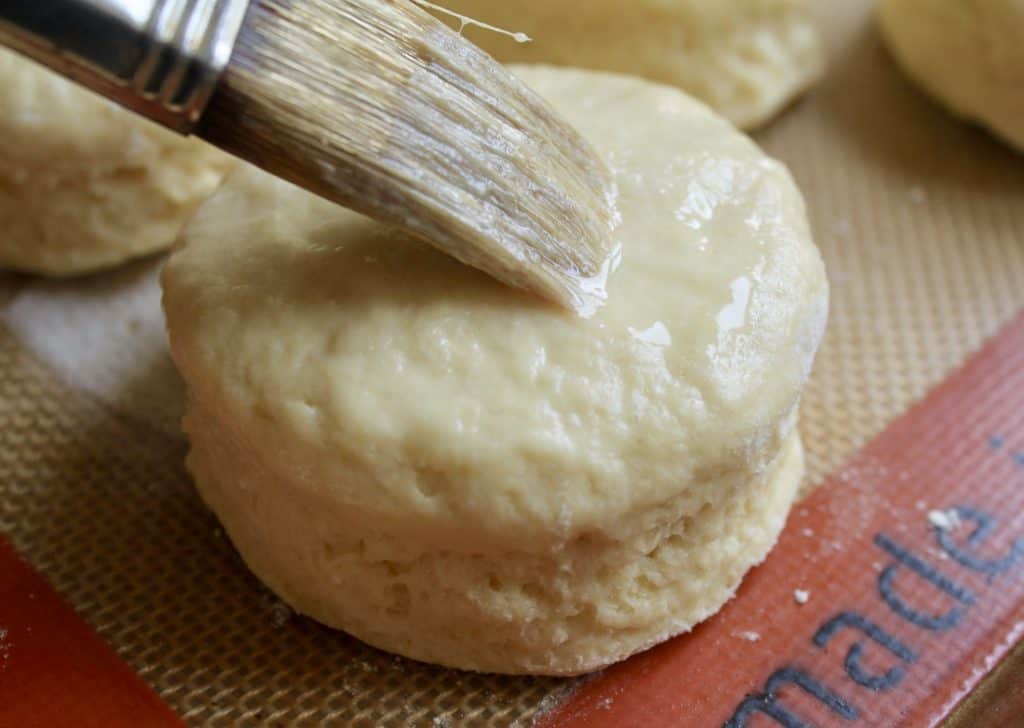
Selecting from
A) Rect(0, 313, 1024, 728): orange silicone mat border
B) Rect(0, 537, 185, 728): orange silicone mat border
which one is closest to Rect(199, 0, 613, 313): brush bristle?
Rect(0, 313, 1024, 728): orange silicone mat border

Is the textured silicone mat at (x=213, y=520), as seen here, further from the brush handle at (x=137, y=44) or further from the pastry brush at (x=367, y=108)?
the brush handle at (x=137, y=44)

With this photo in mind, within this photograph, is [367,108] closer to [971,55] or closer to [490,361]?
[490,361]

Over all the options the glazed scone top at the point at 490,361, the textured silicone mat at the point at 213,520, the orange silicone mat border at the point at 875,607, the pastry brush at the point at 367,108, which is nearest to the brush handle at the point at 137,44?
the pastry brush at the point at 367,108

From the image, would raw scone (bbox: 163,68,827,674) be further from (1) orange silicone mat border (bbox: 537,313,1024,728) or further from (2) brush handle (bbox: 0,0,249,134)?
(2) brush handle (bbox: 0,0,249,134)

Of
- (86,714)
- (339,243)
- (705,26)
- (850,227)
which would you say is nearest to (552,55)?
(705,26)

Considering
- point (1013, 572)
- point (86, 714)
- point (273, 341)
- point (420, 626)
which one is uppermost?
point (1013, 572)

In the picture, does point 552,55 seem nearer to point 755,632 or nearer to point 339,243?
point 339,243
